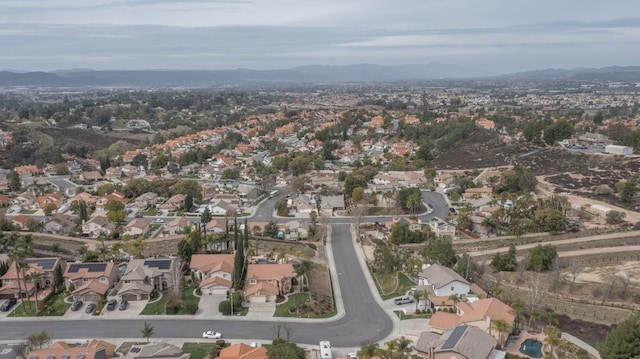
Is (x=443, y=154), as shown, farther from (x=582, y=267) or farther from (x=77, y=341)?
(x=77, y=341)

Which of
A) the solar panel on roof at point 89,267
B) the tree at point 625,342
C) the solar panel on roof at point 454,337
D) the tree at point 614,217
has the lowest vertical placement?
the tree at point 614,217

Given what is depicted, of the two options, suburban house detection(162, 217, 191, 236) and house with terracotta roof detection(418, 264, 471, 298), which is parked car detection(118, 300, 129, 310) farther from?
house with terracotta roof detection(418, 264, 471, 298)

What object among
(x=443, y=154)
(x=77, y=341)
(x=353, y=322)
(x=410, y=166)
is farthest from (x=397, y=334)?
(x=443, y=154)

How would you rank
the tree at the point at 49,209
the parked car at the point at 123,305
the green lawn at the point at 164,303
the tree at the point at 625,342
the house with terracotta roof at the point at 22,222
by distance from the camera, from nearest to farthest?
the tree at the point at 625,342
the green lawn at the point at 164,303
the parked car at the point at 123,305
the house with terracotta roof at the point at 22,222
the tree at the point at 49,209

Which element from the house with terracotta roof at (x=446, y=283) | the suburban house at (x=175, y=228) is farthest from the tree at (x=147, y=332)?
the suburban house at (x=175, y=228)

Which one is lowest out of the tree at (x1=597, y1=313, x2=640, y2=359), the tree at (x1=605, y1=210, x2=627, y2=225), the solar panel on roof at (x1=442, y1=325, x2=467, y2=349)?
the tree at (x1=605, y1=210, x2=627, y2=225)

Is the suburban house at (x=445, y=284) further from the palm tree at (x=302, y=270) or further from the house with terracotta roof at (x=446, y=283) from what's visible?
the palm tree at (x=302, y=270)

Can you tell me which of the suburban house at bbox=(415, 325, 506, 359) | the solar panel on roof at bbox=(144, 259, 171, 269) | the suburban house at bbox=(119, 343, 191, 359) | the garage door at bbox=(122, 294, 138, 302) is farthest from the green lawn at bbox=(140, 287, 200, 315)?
the suburban house at bbox=(415, 325, 506, 359)
